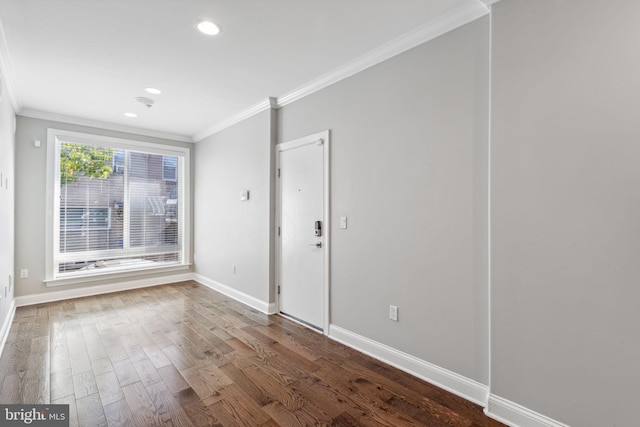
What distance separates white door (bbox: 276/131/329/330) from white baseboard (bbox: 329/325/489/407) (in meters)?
0.43

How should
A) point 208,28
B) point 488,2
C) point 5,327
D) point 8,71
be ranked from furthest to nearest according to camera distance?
point 5,327 → point 8,71 → point 208,28 → point 488,2

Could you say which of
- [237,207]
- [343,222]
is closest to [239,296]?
[237,207]

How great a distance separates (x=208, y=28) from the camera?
228 centimetres

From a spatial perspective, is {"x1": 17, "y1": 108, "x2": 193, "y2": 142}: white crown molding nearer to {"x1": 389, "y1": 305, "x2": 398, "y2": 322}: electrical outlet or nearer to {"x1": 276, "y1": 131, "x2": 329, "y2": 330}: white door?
{"x1": 276, "y1": 131, "x2": 329, "y2": 330}: white door

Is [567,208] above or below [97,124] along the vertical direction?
below

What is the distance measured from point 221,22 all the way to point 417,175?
1.86m

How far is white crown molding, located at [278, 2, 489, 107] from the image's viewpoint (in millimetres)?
2043

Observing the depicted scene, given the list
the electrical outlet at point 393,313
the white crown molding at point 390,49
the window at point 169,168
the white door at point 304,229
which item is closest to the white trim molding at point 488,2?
the white crown molding at point 390,49

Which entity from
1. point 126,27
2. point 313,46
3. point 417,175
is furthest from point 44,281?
point 417,175

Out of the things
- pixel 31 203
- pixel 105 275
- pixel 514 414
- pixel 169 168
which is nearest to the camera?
pixel 514 414

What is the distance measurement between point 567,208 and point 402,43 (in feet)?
5.56

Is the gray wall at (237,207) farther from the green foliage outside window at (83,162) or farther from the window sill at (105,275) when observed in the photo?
the green foliage outside window at (83,162)

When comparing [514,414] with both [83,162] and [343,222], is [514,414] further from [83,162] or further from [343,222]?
[83,162]

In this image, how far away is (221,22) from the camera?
2.21 m
